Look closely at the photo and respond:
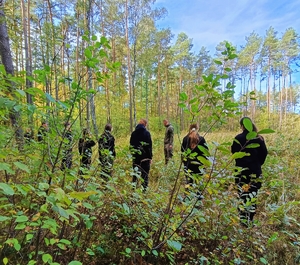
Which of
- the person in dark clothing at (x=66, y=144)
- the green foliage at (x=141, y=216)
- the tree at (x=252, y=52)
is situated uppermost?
the tree at (x=252, y=52)

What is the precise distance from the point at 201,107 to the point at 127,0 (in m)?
15.8

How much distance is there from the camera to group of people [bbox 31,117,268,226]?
4.38 ft

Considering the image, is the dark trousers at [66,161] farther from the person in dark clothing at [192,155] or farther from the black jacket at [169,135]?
the black jacket at [169,135]

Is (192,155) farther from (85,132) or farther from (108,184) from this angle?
(85,132)

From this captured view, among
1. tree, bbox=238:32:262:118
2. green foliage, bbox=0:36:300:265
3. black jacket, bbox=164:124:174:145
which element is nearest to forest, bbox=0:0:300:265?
green foliage, bbox=0:36:300:265

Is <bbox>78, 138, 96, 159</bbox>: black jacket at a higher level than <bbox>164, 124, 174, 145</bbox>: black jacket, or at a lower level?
higher

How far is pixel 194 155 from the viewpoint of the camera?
52.4 inches

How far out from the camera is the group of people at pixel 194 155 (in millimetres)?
1335

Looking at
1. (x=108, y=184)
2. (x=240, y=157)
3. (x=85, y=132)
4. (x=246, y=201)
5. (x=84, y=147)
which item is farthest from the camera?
(x=246, y=201)

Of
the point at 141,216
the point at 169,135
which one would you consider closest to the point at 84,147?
the point at 141,216

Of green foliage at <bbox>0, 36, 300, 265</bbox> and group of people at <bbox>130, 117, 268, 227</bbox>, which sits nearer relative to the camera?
group of people at <bbox>130, 117, 268, 227</bbox>

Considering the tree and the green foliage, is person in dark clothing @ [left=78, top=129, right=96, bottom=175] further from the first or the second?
the tree

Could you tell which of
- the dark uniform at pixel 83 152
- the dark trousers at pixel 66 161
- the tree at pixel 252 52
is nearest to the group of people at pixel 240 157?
the dark uniform at pixel 83 152

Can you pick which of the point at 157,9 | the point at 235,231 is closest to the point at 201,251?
the point at 235,231
